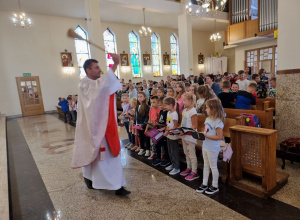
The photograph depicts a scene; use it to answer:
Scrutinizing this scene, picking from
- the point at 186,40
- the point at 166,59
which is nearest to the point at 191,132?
the point at 186,40

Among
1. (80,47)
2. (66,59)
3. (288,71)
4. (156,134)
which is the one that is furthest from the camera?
(80,47)

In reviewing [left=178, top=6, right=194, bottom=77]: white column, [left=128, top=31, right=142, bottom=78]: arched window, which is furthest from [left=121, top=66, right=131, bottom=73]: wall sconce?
[left=178, top=6, right=194, bottom=77]: white column

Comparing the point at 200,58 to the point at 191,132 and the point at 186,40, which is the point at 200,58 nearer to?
the point at 186,40

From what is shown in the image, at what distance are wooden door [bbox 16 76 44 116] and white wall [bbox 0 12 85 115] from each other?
22 cm

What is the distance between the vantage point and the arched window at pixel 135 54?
16.0m

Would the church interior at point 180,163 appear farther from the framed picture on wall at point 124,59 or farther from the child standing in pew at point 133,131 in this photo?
the framed picture on wall at point 124,59

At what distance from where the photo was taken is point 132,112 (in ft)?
14.3

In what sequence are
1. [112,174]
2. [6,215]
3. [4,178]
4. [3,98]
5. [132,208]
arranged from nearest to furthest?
[6,215], [132,208], [112,174], [4,178], [3,98]

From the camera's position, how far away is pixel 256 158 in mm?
2535

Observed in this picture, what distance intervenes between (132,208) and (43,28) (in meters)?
13.4

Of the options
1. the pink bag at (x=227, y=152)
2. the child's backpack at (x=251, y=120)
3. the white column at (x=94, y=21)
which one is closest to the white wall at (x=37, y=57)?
the white column at (x=94, y=21)

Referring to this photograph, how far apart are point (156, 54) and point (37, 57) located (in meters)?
9.05

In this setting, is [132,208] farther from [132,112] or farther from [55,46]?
[55,46]

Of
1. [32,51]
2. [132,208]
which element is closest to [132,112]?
[132,208]
